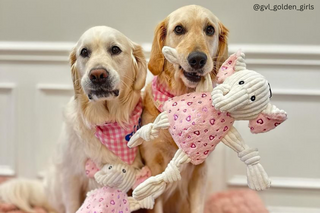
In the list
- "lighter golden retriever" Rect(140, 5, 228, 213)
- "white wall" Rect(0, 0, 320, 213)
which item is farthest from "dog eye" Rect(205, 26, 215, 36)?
"white wall" Rect(0, 0, 320, 213)

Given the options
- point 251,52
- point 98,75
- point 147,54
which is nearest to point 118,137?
point 98,75

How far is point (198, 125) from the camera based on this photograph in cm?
113

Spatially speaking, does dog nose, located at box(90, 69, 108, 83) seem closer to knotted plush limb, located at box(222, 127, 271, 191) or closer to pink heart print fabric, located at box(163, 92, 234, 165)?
pink heart print fabric, located at box(163, 92, 234, 165)

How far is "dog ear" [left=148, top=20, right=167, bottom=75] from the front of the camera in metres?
1.46

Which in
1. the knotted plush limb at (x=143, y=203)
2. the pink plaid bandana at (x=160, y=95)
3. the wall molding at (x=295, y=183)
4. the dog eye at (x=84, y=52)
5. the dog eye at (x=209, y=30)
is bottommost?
the wall molding at (x=295, y=183)

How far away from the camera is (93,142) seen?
4.87ft

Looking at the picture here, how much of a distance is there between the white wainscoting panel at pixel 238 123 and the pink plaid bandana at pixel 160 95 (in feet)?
2.05

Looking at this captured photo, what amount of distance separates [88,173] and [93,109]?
29cm

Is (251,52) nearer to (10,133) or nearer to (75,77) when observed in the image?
(75,77)

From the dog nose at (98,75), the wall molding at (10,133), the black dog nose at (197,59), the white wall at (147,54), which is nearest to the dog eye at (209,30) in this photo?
the black dog nose at (197,59)

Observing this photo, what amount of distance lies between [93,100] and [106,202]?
0.40m

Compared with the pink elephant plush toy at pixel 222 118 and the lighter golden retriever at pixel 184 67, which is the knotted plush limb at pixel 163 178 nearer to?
→ the pink elephant plush toy at pixel 222 118

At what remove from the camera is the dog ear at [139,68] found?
58.9 inches

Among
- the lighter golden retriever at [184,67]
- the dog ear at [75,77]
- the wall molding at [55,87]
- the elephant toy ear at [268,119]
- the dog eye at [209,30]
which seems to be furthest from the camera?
the wall molding at [55,87]
